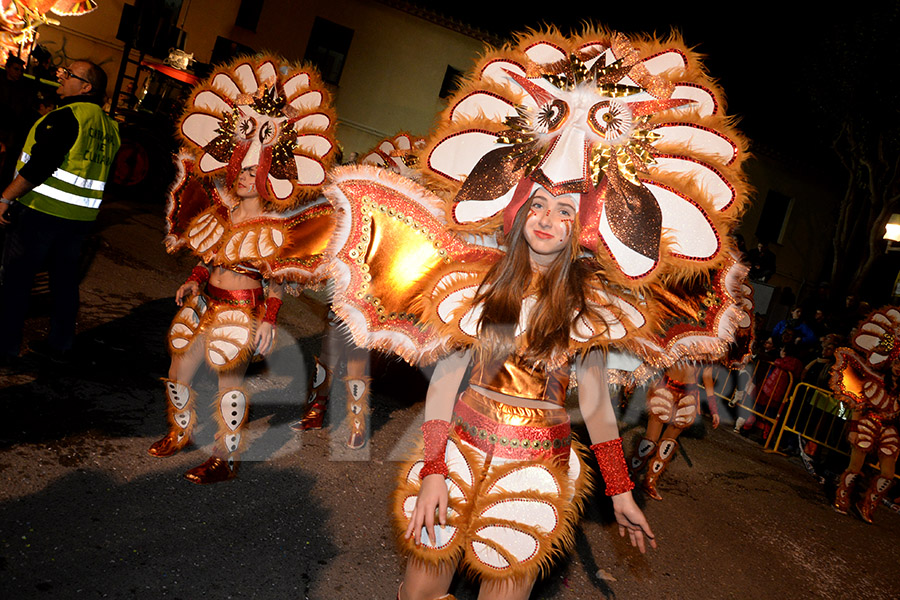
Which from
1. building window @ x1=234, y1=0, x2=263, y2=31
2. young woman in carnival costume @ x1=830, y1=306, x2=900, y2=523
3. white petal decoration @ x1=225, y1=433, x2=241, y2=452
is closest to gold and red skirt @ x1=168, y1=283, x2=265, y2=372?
white petal decoration @ x1=225, y1=433, x2=241, y2=452

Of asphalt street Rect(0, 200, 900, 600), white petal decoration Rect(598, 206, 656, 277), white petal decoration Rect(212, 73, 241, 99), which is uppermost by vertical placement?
white petal decoration Rect(212, 73, 241, 99)

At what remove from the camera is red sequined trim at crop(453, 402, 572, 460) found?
214cm

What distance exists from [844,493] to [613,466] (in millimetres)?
6733

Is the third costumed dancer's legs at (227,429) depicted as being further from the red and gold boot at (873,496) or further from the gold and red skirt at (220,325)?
the red and gold boot at (873,496)

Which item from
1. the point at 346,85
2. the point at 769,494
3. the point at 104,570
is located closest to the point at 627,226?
the point at 104,570

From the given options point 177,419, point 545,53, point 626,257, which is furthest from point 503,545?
point 177,419

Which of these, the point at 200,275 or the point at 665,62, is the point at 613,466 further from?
the point at 200,275

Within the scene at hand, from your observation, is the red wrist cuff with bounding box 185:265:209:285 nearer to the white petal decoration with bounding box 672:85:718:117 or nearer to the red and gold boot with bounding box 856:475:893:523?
the white petal decoration with bounding box 672:85:718:117

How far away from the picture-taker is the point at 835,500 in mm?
7430

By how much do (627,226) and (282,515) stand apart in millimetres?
2766

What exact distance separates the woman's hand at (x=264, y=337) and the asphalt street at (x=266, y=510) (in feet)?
3.05

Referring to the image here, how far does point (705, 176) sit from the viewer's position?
2.15 m

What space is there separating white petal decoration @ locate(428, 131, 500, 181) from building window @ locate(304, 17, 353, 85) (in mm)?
21997

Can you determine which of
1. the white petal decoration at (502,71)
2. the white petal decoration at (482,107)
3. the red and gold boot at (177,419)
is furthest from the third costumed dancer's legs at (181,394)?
the white petal decoration at (502,71)
